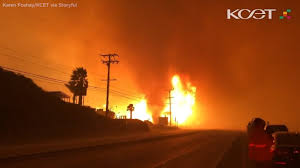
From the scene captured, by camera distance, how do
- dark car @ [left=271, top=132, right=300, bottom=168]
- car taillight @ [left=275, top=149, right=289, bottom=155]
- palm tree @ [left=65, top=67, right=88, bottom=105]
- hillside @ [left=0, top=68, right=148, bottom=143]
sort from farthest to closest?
palm tree @ [left=65, top=67, right=88, bottom=105] < hillside @ [left=0, top=68, right=148, bottom=143] < car taillight @ [left=275, top=149, right=289, bottom=155] < dark car @ [left=271, top=132, right=300, bottom=168]

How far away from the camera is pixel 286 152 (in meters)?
11.8

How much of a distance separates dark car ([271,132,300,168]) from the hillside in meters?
25.3

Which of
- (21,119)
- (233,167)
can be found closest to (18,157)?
(233,167)

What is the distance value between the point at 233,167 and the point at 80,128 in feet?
116

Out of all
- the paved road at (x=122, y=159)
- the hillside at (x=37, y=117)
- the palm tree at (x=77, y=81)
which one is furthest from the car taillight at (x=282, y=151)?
the palm tree at (x=77, y=81)

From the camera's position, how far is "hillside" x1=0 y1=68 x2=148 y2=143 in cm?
3475

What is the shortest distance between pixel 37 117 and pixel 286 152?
115ft

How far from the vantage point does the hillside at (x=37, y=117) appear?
34.8m

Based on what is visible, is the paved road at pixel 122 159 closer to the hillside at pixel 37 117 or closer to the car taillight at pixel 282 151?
the car taillight at pixel 282 151

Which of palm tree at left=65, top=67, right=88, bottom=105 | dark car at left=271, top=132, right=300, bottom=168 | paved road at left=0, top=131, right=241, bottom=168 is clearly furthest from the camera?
palm tree at left=65, top=67, right=88, bottom=105

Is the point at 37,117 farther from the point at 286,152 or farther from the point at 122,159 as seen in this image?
the point at 286,152


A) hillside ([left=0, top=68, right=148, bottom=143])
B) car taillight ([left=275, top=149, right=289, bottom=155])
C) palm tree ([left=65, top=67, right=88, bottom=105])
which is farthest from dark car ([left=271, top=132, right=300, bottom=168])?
palm tree ([left=65, top=67, right=88, bottom=105])

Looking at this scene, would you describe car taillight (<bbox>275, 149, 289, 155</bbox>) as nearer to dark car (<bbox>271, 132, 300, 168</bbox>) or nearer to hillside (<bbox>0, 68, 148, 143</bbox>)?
dark car (<bbox>271, 132, 300, 168</bbox>)

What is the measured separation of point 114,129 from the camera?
55.6 m
